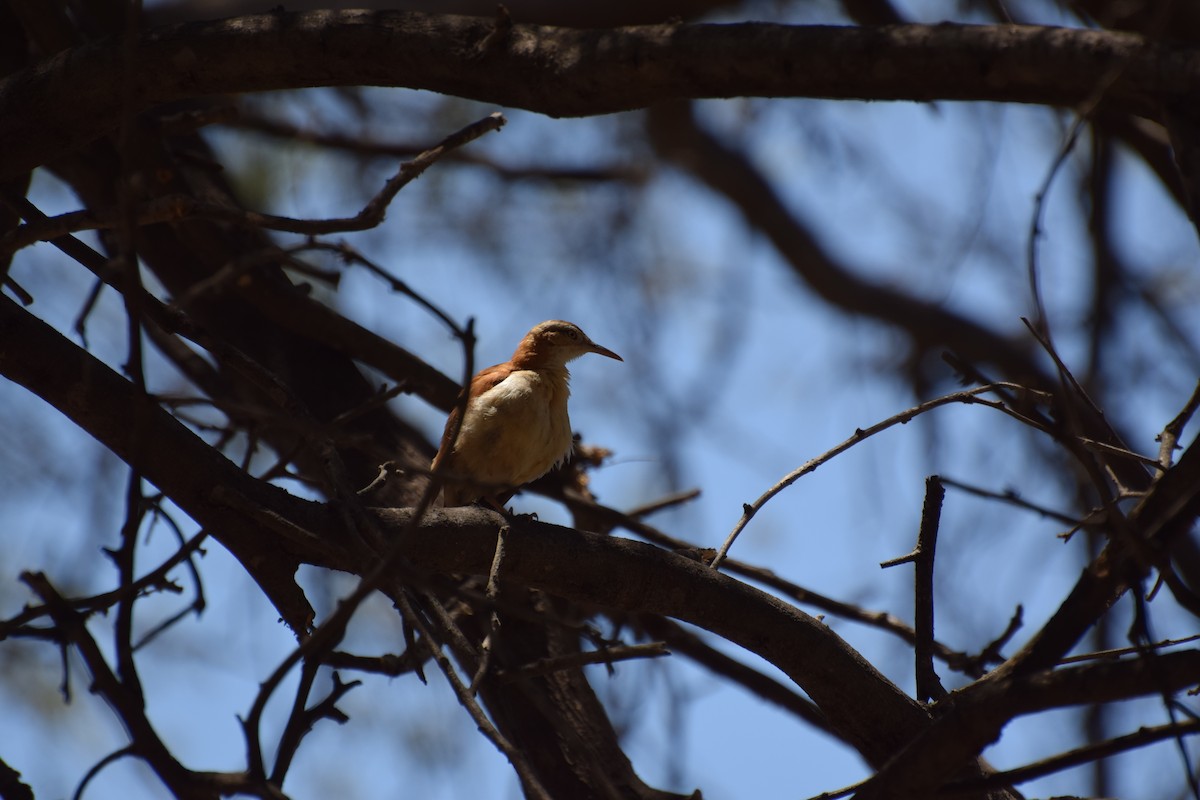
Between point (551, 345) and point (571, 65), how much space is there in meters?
2.84

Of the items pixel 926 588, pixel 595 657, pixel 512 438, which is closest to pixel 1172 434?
pixel 926 588

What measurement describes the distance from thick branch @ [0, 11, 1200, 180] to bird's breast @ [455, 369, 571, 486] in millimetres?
2079

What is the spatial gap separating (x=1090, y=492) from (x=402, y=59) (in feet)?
15.2

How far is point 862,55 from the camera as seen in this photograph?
283 cm

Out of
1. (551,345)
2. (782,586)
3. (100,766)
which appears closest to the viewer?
(100,766)

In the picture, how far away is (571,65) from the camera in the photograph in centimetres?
309

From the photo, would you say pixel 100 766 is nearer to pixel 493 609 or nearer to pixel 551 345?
pixel 493 609

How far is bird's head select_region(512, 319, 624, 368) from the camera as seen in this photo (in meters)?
5.79

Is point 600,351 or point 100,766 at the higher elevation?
point 600,351

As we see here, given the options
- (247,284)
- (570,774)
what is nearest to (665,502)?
(570,774)

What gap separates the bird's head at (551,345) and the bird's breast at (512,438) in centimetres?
52

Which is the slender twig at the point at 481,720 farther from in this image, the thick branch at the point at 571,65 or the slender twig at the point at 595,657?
the thick branch at the point at 571,65

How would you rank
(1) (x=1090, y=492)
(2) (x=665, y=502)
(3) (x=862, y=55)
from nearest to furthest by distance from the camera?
(3) (x=862, y=55) < (2) (x=665, y=502) < (1) (x=1090, y=492)

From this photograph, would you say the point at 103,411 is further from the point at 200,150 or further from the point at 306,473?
the point at 200,150
